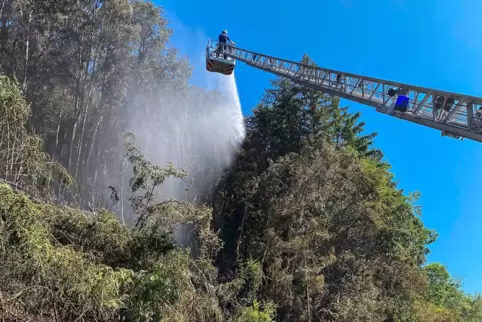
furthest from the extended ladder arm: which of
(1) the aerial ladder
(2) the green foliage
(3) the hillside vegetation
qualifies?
(2) the green foliage

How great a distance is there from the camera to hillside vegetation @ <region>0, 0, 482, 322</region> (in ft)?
19.0

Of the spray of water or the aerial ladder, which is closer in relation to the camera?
the aerial ladder

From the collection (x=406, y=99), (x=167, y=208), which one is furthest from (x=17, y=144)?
(x=406, y=99)

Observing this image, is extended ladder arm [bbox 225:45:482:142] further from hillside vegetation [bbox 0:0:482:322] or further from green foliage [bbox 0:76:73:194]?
green foliage [bbox 0:76:73:194]

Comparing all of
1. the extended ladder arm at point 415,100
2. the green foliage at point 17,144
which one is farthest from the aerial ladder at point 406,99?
the green foliage at point 17,144

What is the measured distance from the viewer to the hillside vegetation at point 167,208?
19.0 ft

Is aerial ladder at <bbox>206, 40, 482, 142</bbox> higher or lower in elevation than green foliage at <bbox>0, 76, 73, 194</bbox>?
higher

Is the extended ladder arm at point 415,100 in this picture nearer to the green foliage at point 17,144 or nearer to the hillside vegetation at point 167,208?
the hillside vegetation at point 167,208

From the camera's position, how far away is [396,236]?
19.7 metres

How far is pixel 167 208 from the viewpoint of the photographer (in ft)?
33.3

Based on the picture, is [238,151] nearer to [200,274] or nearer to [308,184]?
[308,184]

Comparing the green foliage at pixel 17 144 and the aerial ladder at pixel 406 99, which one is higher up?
the aerial ladder at pixel 406 99

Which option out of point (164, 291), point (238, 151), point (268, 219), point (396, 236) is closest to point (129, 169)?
point (238, 151)

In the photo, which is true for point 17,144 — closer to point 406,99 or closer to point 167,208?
point 167,208
